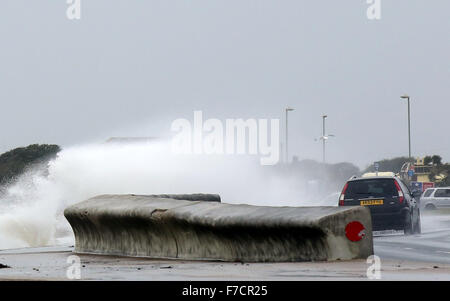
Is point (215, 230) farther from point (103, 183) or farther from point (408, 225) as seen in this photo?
point (103, 183)

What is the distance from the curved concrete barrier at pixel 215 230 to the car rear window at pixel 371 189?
34.6ft

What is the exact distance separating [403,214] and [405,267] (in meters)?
14.2

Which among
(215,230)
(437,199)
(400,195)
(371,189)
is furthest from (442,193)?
(215,230)

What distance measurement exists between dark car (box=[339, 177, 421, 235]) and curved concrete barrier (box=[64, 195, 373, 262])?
414 inches

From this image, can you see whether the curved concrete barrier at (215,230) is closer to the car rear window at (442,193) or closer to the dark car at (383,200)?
the dark car at (383,200)

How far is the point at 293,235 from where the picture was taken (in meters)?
13.5

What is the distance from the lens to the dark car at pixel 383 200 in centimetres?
2667

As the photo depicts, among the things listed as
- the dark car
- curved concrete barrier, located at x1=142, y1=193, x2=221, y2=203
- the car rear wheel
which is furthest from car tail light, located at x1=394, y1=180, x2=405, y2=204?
curved concrete barrier, located at x1=142, y1=193, x2=221, y2=203

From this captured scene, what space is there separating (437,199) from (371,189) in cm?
3834

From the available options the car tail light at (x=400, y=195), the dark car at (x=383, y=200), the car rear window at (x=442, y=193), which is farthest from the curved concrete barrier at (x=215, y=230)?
the car rear window at (x=442, y=193)

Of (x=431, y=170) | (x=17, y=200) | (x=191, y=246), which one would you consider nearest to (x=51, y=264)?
(x=191, y=246)

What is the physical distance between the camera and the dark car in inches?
1050
